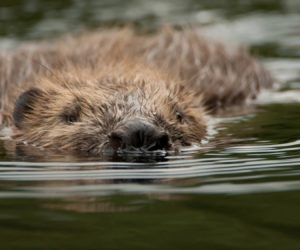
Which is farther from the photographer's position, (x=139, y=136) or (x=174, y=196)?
(x=139, y=136)

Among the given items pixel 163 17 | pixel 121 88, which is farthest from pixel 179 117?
pixel 163 17

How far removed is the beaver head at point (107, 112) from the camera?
5.50 meters

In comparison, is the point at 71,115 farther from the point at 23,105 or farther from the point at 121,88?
the point at 23,105

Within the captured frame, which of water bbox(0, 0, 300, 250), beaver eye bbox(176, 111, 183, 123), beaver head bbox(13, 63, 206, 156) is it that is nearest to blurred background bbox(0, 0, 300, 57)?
water bbox(0, 0, 300, 250)

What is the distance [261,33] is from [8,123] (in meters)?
6.52

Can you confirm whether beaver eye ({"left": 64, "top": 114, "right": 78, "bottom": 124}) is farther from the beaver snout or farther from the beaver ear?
the beaver snout

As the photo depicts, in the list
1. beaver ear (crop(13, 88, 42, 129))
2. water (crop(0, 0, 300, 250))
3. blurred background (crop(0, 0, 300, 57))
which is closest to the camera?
water (crop(0, 0, 300, 250))

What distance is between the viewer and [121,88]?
6.36m

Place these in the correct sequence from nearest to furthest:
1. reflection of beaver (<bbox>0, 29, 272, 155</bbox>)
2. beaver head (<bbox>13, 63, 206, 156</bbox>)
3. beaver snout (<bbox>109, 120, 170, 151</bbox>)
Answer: beaver snout (<bbox>109, 120, 170, 151</bbox>) < beaver head (<bbox>13, 63, 206, 156</bbox>) < reflection of beaver (<bbox>0, 29, 272, 155</bbox>)

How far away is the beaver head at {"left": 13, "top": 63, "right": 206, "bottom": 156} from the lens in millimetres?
5500

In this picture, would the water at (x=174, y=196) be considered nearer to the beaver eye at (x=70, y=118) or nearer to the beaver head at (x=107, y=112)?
the beaver head at (x=107, y=112)

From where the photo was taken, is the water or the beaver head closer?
the water

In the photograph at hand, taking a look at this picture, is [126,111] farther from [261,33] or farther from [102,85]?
[261,33]

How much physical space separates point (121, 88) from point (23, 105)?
92cm
